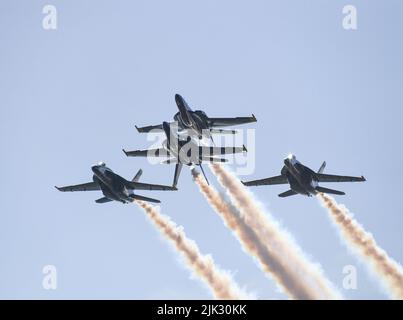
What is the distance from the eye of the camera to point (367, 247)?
112500mm

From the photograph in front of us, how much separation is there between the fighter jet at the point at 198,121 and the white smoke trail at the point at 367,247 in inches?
612

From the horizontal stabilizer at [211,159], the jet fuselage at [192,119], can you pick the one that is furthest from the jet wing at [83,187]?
the jet fuselage at [192,119]

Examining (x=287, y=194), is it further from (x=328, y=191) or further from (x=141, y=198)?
(x=141, y=198)

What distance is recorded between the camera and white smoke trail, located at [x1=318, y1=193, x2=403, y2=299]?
10572 centimetres

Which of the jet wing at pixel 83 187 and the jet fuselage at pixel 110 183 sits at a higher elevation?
the jet fuselage at pixel 110 183

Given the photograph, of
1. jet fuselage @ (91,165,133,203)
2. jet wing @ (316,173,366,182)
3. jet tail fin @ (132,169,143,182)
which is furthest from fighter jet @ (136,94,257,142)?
jet wing @ (316,173,366,182)

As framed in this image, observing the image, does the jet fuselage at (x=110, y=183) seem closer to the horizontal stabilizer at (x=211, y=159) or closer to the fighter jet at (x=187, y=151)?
the fighter jet at (x=187, y=151)

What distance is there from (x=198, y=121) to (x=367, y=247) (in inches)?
1110

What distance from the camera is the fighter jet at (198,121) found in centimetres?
10938

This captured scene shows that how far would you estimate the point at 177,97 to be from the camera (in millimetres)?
108562

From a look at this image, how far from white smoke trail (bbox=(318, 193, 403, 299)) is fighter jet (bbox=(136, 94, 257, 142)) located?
15553mm

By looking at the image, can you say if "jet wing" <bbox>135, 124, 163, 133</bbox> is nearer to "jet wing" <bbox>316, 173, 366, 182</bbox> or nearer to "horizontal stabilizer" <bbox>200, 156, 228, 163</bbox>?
"horizontal stabilizer" <bbox>200, 156, 228, 163</bbox>
